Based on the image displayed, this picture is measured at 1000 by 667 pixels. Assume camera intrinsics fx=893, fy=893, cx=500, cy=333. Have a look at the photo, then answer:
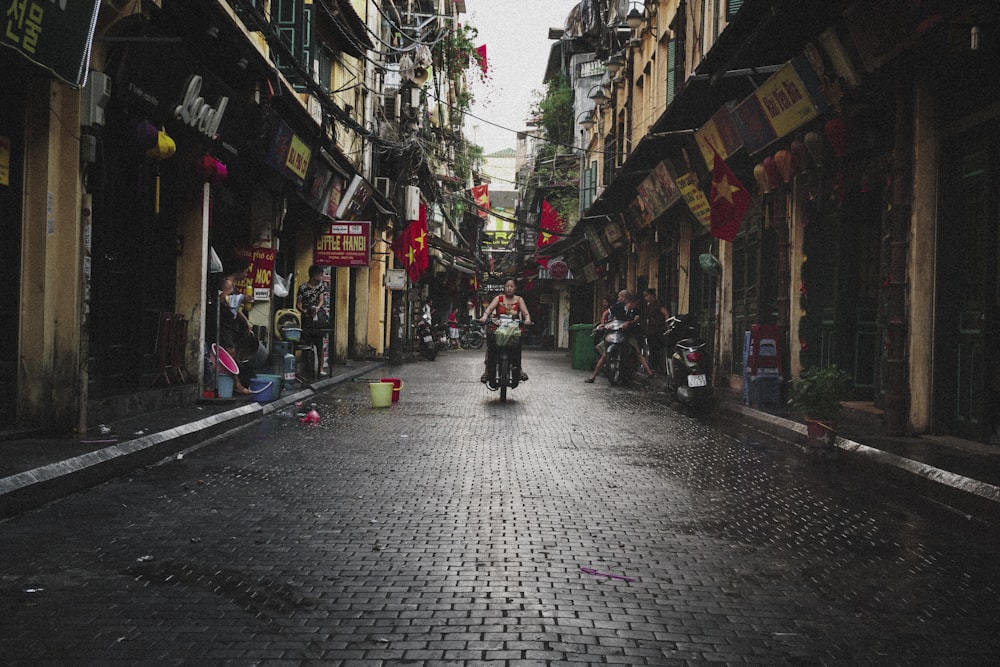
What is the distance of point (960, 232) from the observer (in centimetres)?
899

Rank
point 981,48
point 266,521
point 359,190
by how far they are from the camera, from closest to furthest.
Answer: point 266,521 < point 981,48 < point 359,190

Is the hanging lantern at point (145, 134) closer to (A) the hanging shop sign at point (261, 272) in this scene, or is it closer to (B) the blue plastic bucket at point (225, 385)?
(B) the blue plastic bucket at point (225, 385)

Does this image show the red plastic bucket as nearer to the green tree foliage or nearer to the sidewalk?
the sidewalk

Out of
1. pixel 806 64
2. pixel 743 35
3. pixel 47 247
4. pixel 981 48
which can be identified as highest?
pixel 743 35

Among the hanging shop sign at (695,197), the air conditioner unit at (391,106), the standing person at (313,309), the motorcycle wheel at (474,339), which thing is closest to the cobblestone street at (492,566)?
the standing person at (313,309)

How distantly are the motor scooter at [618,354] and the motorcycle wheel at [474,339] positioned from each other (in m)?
26.4

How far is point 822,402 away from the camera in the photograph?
837 centimetres

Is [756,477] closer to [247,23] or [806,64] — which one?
[806,64]

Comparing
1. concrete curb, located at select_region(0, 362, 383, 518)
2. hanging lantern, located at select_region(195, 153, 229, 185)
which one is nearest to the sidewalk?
concrete curb, located at select_region(0, 362, 383, 518)

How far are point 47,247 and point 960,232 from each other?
875cm

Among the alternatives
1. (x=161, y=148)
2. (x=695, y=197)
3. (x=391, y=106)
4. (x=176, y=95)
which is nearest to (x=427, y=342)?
(x=391, y=106)

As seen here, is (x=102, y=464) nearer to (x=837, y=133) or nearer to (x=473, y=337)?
(x=837, y=133)

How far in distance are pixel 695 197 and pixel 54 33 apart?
13214 mm

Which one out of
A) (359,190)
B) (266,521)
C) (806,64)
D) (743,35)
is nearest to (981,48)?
(806,64)
